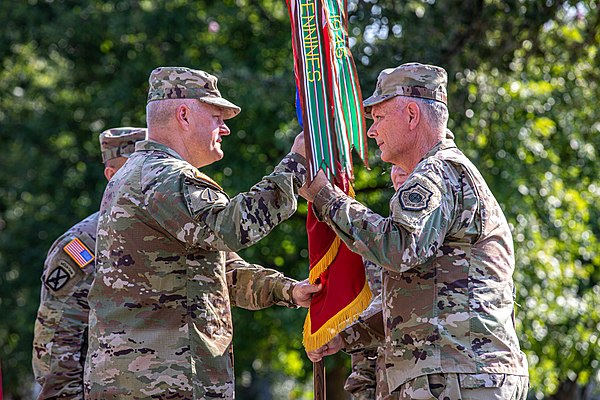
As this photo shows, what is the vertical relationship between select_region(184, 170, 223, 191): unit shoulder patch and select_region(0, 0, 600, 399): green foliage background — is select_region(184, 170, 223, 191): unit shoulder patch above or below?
above

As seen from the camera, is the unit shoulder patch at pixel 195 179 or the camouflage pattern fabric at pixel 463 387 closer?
the camouflage pattern fabric at pixel 463 387

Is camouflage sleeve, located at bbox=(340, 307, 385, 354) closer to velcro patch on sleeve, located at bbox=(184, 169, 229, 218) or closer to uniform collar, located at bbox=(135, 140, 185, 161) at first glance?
velcro patch on sleeve, located at bbox=(184, 169, 229, 218)

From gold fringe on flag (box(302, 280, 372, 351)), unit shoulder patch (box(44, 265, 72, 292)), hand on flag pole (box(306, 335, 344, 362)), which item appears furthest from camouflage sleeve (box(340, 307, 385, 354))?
unit shoulder patch (box(44, 265, 72, 292))

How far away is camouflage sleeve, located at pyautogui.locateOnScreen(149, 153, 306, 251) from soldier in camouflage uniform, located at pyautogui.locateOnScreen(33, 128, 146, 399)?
1955mm

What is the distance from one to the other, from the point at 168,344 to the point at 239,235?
61 cm

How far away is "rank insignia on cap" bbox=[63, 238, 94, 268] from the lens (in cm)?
672

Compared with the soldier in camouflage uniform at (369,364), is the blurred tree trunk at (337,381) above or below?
below

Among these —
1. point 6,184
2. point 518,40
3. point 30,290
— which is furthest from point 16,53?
point 518,40

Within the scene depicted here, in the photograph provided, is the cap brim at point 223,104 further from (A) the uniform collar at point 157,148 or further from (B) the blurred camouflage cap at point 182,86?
(A) the uniform collar at point 157,148

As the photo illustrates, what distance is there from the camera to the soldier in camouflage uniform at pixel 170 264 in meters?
4.84

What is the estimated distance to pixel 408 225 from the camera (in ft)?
15.0

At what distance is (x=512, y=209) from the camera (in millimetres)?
12453

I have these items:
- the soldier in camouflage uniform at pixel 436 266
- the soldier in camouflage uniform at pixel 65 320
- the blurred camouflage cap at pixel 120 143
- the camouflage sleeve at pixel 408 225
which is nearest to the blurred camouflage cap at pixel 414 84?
the soldier in camouflage uniform at pixel 436 266

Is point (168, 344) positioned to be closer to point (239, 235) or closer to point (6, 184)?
point (239, 235)
